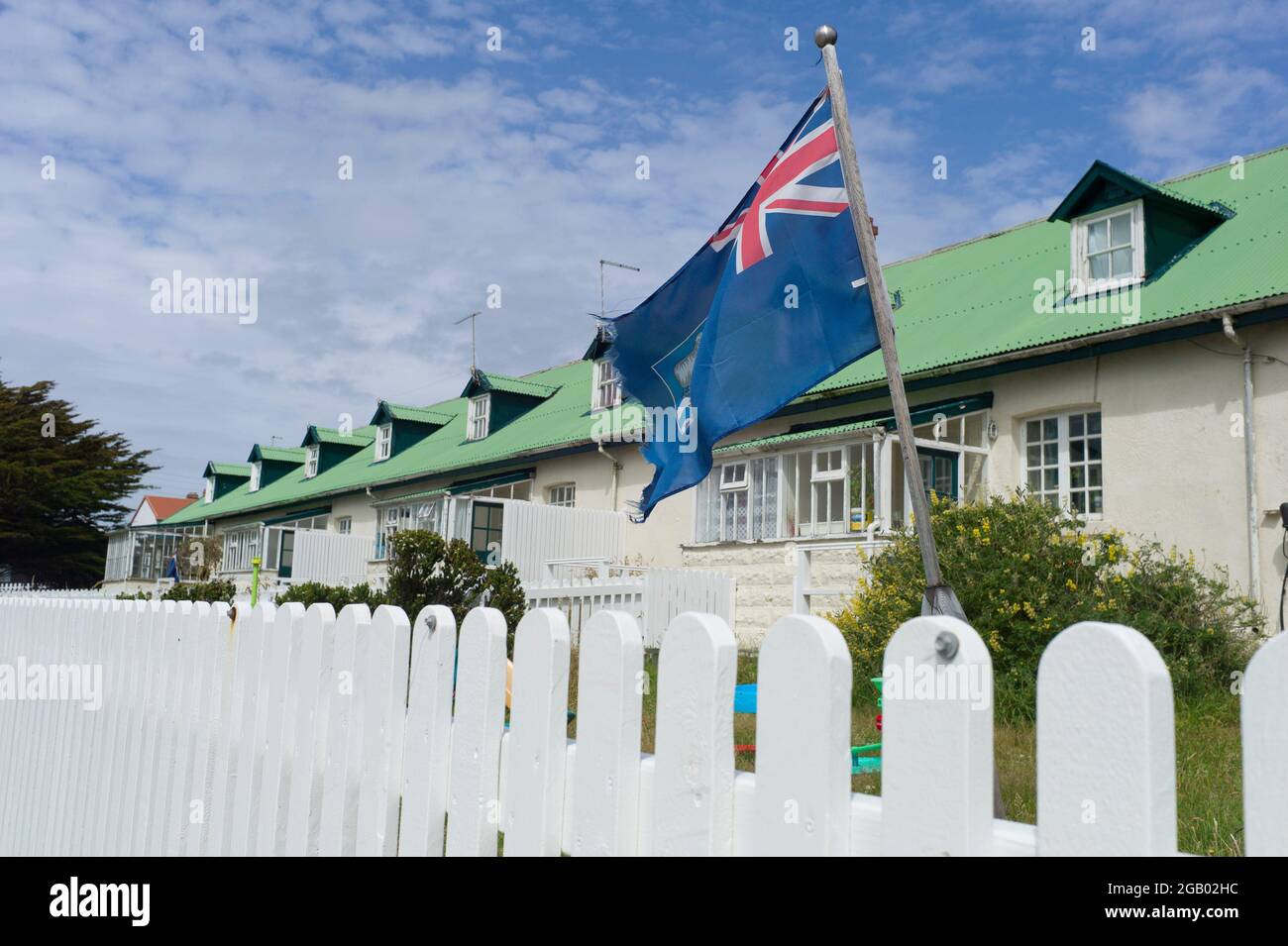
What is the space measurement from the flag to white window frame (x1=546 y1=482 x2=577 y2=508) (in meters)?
16.8

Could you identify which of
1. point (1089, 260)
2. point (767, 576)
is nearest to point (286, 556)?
point (767, 576)

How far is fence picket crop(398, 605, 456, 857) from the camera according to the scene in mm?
2609

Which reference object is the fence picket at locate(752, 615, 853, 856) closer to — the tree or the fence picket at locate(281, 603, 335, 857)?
the fence picket at locate(281, 603, 335, 857)

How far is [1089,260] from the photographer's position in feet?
46.2

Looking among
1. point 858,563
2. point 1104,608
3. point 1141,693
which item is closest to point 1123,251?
point 858,563

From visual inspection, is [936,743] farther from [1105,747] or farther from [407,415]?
[407,415]

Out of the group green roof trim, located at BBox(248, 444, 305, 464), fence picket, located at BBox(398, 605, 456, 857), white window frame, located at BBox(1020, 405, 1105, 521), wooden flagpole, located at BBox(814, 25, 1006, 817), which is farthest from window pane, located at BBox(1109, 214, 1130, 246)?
green roof trim, located at BBox(248, 444, 305, 464)

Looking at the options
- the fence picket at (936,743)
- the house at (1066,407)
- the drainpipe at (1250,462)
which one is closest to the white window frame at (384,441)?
the house at (1066,407)

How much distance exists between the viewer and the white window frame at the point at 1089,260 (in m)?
13.3

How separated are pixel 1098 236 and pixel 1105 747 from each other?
1417cm

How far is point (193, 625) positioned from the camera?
3.92 metres

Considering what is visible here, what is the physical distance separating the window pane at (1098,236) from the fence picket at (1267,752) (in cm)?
1399
